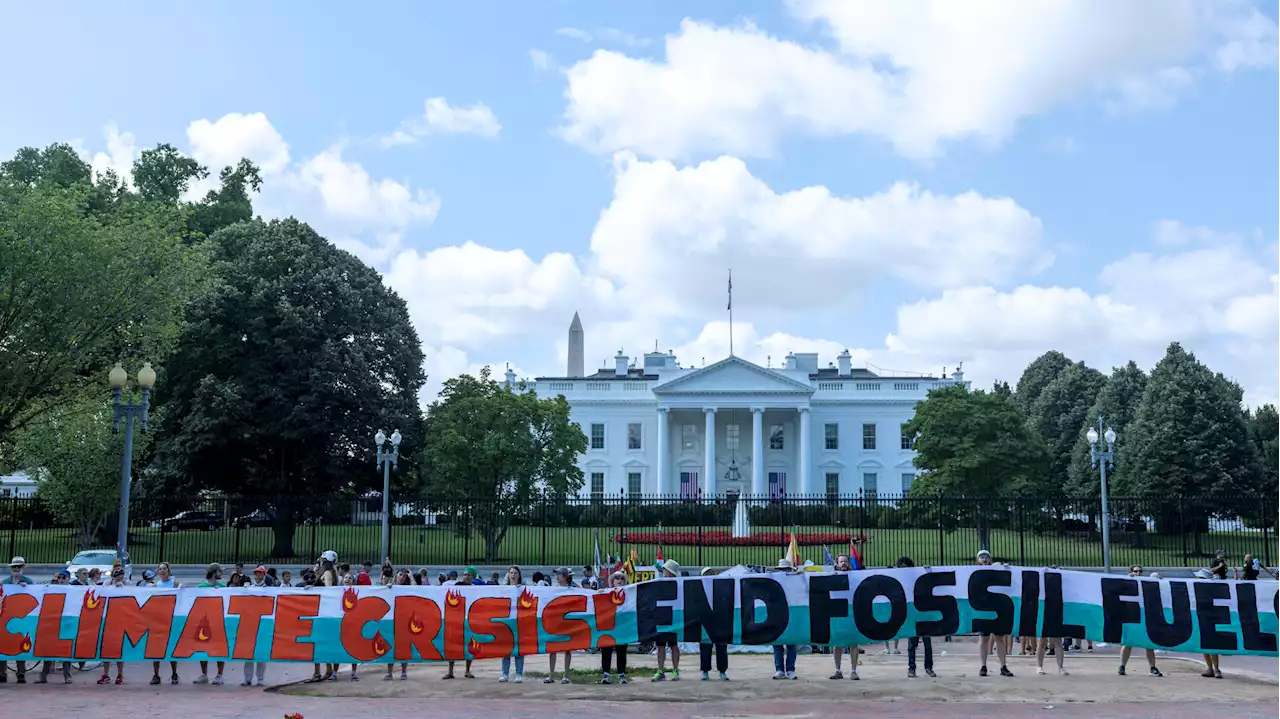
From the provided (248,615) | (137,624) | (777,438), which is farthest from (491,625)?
(777,438)

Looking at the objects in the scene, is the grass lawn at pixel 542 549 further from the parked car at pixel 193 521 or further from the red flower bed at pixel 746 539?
the red flower bed at pixel 746 539

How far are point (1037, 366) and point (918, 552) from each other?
179ft

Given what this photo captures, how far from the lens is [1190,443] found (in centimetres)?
4978

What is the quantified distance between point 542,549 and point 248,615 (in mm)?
21333

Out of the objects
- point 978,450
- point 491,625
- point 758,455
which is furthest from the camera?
point 758,455

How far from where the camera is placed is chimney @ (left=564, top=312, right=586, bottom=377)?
11562cm

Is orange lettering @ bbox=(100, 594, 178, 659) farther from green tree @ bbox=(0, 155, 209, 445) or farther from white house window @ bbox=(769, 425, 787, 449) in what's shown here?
white house window @ bbox=(769, 425, 787, 449)

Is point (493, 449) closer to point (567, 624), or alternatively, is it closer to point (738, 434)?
point (567, 624)

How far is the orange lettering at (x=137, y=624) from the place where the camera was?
14703 millimetres

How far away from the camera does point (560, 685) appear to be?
567 inches

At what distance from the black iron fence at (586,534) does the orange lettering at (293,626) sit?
14.2m

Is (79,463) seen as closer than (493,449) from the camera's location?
Yes

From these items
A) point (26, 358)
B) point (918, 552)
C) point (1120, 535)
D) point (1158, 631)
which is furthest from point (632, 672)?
point (1120, 535)

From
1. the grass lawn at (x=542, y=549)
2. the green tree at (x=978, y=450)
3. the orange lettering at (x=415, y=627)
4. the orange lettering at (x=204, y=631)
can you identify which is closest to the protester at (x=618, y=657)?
the orange lettering at (x=415, y=627)
